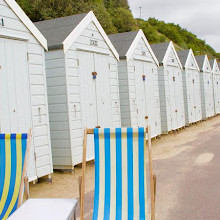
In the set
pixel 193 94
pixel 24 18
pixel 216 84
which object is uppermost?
pixel 24 18

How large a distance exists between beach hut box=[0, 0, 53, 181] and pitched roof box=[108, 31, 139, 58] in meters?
3.76

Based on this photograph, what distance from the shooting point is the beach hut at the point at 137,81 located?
9641 millimetres

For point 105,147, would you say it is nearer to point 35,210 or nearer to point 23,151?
point 23,151

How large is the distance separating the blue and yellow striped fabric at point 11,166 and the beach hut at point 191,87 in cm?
1242

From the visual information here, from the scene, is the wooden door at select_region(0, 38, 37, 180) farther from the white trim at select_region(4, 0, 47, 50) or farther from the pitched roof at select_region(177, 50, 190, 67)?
the pitched roof at select_region(177, 50, 190, 67)

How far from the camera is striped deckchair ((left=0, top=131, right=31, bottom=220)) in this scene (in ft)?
10.5

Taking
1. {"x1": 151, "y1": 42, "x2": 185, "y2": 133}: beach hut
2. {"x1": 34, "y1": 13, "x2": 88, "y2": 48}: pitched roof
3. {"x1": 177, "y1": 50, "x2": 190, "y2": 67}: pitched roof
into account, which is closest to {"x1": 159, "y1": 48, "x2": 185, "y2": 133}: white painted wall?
{"x1": 151, "y1": 42, "x2": 185, "y2": 133}: beach hut

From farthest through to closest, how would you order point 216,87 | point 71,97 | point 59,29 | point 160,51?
point 216,87, point 160,51, point 59,29, point 71,97

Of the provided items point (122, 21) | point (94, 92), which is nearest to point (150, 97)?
point (94, 92)

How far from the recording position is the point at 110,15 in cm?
3016

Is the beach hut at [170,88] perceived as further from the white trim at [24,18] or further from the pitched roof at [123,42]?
the white trim at [24,18]

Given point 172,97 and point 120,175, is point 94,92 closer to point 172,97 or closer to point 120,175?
point 120,175

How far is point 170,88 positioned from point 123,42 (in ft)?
11.6

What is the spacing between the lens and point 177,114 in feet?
44.2
